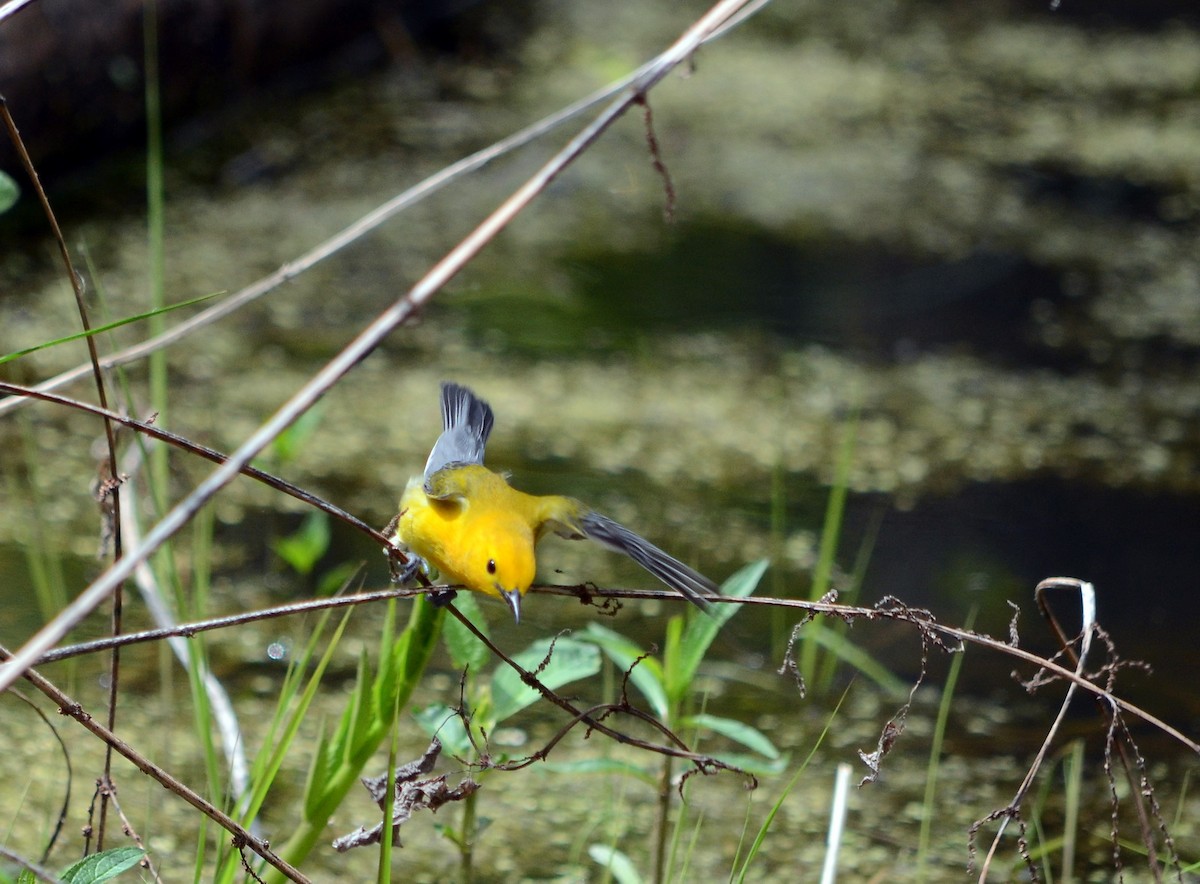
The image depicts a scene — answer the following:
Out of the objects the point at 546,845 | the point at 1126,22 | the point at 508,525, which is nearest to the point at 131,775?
the point at 546,845

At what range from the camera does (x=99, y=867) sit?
930mm

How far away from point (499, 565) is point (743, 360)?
5.54 ft

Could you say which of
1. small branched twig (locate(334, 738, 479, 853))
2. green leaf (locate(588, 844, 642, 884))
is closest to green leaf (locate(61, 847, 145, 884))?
small branched twig (locate(334, 738, 479, 853))

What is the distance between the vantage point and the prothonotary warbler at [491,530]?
1.05m

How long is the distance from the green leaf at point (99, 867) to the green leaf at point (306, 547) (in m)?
0.90

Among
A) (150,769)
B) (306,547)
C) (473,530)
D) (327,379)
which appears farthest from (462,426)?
(327,379)

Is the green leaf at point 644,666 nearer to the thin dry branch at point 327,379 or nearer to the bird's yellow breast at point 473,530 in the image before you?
the bird's yellow breast at point 473,530

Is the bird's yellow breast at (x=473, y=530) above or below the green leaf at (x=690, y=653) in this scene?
above

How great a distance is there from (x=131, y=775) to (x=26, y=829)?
0.15 meters

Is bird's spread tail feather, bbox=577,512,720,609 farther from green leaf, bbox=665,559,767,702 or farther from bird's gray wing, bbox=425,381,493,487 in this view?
bird's gray wing, bbox=425,381,493,487

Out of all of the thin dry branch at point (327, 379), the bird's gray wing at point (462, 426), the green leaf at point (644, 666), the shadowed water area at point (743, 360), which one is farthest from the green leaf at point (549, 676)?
the thin dry branch at point (327, 379)

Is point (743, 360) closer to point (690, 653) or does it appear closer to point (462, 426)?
point (462, 426)

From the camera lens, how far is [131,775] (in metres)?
1.58

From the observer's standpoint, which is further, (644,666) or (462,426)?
(462,426)
